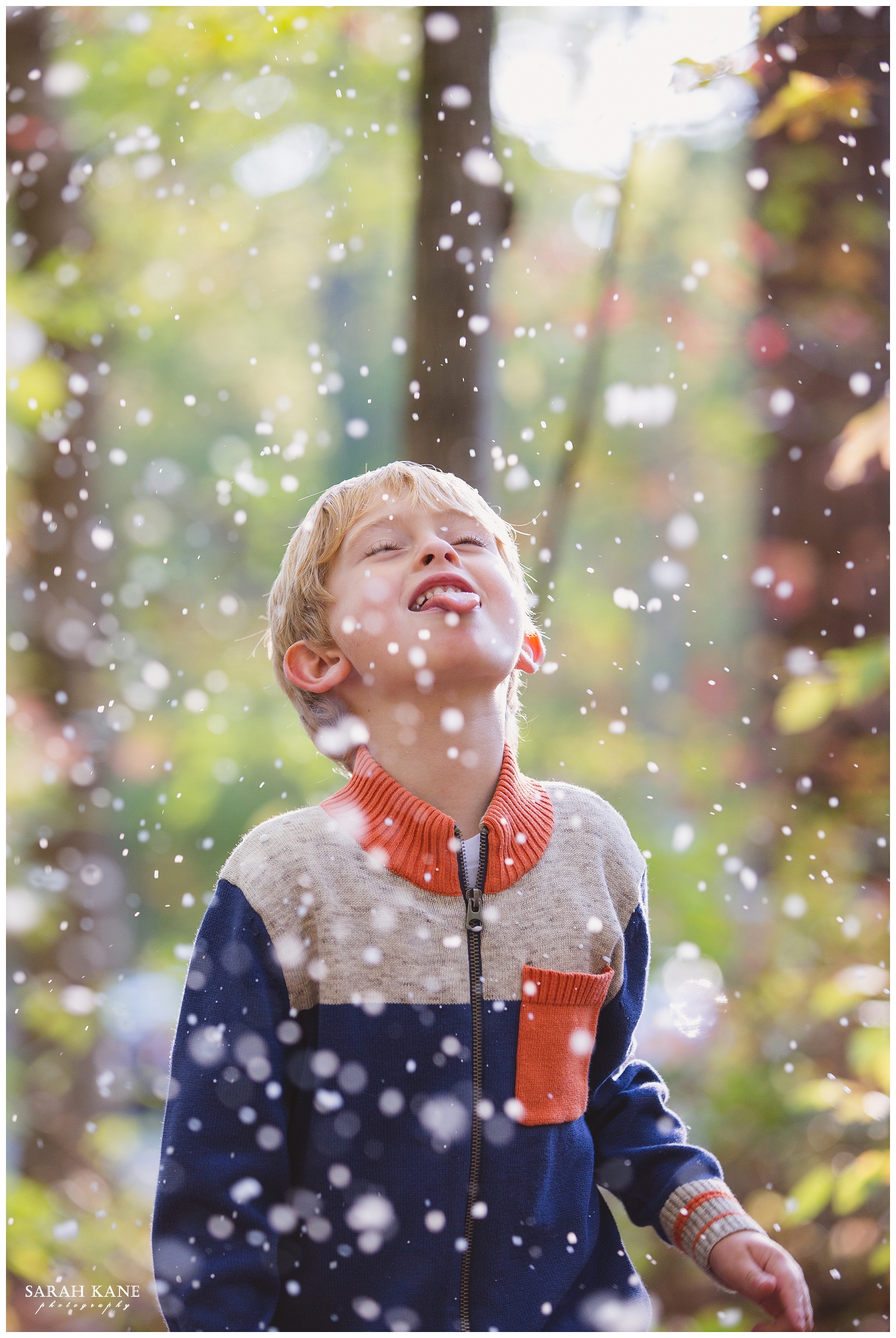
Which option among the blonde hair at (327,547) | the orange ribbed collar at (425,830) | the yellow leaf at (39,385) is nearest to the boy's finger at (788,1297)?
the orange ribbed collar at (425,830)

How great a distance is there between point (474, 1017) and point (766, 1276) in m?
0.33

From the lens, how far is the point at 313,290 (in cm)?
220

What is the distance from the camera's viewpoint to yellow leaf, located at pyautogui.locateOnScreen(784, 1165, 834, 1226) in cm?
170

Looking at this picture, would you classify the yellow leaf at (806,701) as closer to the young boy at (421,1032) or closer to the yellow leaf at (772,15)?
the young boy at (421,1032)

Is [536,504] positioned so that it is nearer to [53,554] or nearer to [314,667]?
[314,667]

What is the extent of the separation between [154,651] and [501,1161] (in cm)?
144

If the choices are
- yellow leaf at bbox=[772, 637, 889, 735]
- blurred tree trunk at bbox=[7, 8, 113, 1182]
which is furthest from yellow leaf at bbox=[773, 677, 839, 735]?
blurred tree trunk at bbox=[7, 8, 113, 1182]

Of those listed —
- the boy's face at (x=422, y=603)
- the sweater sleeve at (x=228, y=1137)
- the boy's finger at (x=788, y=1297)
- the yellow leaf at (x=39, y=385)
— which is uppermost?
the boy's face at (x=422, y=603)

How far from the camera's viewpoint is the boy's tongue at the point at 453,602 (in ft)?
3.01

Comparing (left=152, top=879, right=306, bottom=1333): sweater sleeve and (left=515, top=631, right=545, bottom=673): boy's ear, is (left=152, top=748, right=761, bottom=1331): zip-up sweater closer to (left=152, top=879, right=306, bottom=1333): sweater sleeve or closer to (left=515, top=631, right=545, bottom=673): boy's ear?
(left=152, top=879, right=306, bottom=1333): sweater sleeve

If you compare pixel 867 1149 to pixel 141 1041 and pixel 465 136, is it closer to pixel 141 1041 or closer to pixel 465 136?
pixel 141 1041

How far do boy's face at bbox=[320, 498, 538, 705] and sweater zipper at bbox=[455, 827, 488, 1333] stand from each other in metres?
0.15

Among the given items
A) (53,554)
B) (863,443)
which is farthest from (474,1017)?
(53,554)

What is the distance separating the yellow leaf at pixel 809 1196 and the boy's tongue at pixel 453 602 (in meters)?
1.33
